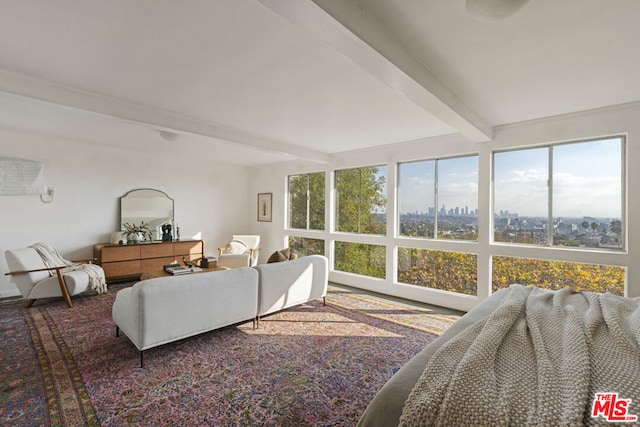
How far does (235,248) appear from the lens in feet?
21.5

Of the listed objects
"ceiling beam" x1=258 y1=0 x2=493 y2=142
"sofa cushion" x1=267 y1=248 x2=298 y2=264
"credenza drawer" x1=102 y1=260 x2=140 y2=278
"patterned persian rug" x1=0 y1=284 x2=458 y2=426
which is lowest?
"patterned persian rug" x1=0 y1=284 x2=458 y2=426

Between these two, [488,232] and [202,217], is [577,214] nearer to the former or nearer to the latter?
[488,232]

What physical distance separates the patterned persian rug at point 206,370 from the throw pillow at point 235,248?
9.06ft

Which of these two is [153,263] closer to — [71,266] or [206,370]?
[71,266]

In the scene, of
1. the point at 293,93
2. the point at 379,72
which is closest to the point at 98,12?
the point at 293,93

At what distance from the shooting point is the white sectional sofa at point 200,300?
2.57 m

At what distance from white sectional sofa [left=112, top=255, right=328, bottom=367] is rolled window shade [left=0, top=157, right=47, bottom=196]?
129 inches

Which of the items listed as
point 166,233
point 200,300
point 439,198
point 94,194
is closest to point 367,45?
point 200,300

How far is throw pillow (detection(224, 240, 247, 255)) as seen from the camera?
6.52 m

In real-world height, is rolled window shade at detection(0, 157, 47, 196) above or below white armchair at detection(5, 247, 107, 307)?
above

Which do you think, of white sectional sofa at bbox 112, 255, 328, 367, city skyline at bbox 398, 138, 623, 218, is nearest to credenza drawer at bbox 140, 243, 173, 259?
white sectional sofa at bbox 112, 255, 328, 367

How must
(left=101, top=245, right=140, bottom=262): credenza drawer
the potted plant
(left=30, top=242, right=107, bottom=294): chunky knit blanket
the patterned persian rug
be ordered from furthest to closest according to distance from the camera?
the potted plant, (left=101, top=245, right=140, bottom=262): credenza drawer, (left=30, top=242, right=107, bottom=294): chunky knit blanket, the patterned persian rug

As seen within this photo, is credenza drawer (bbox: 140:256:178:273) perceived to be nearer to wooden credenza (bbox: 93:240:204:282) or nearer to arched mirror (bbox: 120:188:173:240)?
wooden credenza (bbox: 93:240:204:282)

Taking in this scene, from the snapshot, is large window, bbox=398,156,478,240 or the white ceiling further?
large window, bbox=398,156,478,240
